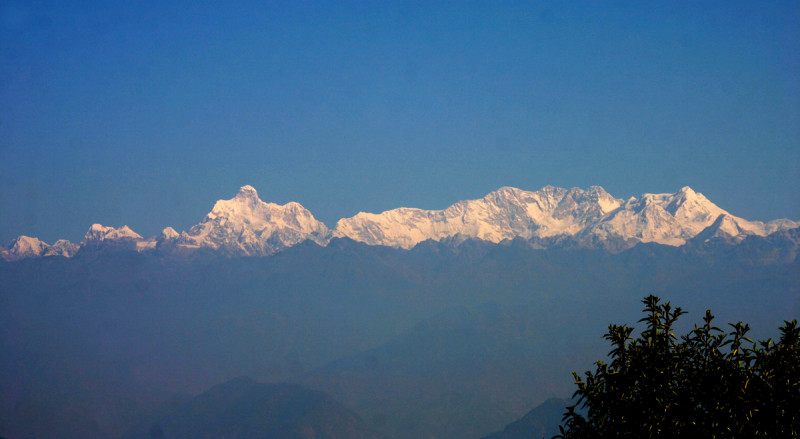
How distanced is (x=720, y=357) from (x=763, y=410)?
360 cm

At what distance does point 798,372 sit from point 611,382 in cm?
1007

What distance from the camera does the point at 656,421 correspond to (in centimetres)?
3681

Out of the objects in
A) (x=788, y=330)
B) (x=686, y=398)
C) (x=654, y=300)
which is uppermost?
(x=654, y=300)

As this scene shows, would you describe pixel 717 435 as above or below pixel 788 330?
below

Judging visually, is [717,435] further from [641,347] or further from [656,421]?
[641,347]

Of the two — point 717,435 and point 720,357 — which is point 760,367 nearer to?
point 720,357

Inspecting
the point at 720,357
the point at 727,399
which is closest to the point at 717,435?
the point at 727,399

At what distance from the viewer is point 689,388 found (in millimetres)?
39031

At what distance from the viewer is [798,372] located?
128 feet

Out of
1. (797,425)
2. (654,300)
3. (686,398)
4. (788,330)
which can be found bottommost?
(797,425)

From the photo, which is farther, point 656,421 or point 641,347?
point 641,347

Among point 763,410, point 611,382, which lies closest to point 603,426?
point 611,382

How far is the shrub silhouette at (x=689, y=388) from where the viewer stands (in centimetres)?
3681

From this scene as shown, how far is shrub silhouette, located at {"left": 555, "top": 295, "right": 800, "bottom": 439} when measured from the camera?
36.8 meters
